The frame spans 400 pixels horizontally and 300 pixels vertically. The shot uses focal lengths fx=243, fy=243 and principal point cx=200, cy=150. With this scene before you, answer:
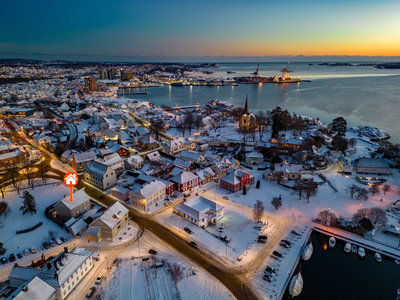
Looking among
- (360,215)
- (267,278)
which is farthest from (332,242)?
(267,278)

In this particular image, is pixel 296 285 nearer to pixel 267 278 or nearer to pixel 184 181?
pixel 267 278

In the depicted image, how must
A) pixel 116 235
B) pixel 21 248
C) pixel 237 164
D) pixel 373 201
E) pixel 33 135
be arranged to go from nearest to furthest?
pixel 21 248, pixel 116 235, pixel 373 201, pixel 237 164, pixel 33 135

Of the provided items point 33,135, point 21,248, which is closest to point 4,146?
point 33,135

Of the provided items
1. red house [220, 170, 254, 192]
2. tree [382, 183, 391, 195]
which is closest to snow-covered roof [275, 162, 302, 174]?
red house [220, 170, 254, 192]

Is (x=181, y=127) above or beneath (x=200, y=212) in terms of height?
beneath

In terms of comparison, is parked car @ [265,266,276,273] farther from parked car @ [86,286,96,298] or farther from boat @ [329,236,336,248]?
parked car @ [86,286,96,298]

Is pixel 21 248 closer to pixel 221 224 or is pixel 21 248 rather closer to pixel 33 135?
pixel 221 224

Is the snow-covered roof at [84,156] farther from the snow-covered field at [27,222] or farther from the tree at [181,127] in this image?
the tree at [181,127]
